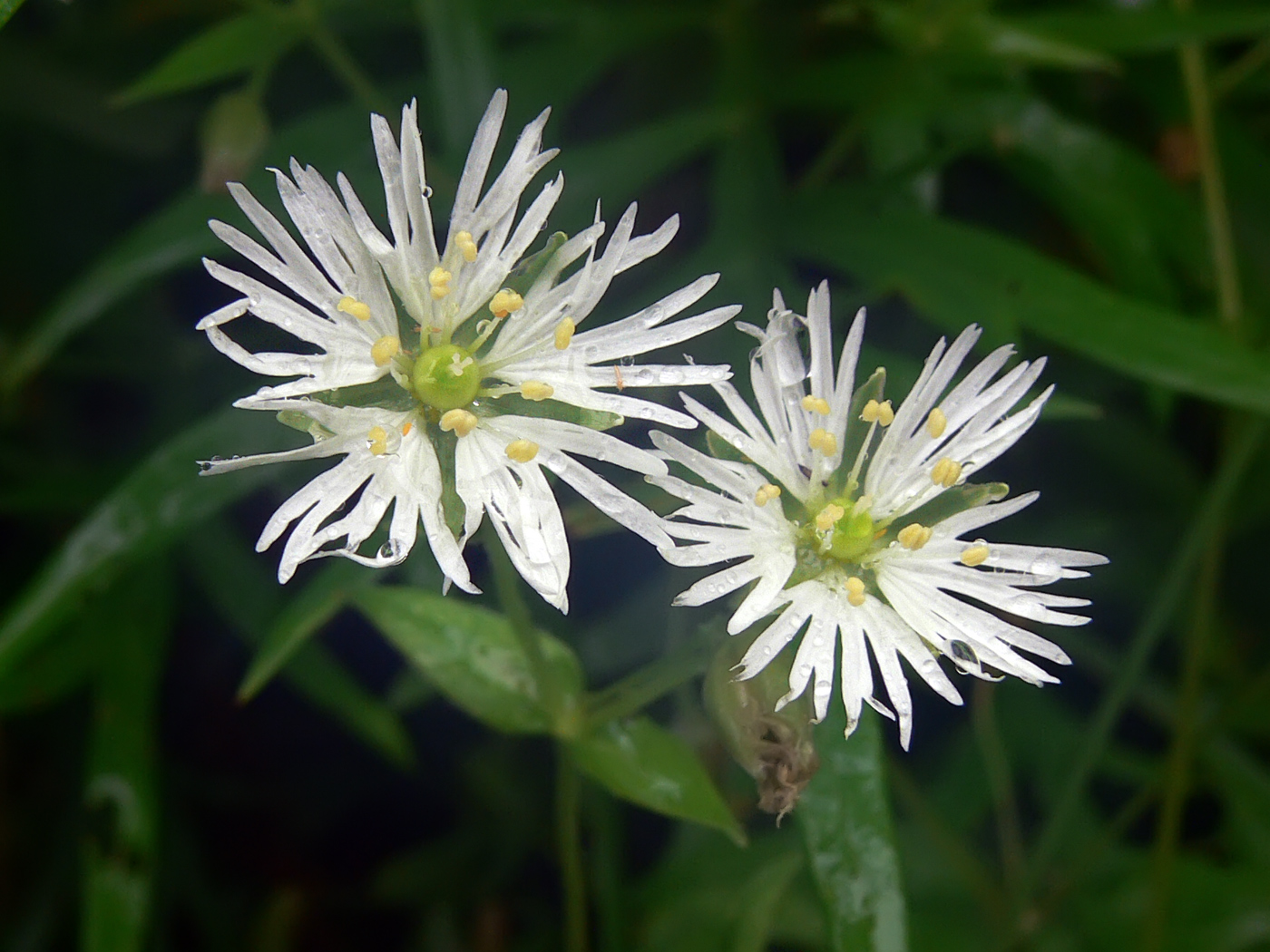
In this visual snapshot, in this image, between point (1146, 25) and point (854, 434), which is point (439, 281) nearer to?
point (854, 434)

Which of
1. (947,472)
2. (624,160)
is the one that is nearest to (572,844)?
(947,472)

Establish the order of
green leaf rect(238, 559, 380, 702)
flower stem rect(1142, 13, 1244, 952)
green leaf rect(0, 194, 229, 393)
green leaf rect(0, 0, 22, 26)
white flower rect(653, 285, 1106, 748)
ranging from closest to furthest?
1. green leaf rect(0, 0, 22, 26)
2. white flower rect(653, 285, 1106, 748)
3. green leaf rect(238, 559, 380, 702)
4. green leaf rect(0, 194, 229, 393)
5. flower stem rect(1142, 13, 1244, 952)

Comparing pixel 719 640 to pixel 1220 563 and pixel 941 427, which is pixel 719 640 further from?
pixel 1220 563

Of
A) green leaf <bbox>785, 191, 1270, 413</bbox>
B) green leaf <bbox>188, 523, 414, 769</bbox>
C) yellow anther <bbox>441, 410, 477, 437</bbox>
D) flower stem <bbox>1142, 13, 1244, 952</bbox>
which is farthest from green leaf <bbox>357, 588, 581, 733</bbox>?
flower stem <bbox>1142, 13, 1244, 952</bbox>

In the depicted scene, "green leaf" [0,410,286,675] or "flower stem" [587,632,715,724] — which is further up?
"green leaf" [0,410,286,675]

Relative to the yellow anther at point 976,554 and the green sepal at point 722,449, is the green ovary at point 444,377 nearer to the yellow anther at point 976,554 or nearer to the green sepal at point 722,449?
the green sepal at point 722,449

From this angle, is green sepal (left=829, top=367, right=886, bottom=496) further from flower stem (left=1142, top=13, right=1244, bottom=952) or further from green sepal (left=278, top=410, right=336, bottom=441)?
flower stem (left=1142, top=13, right=1244, bottom=952)

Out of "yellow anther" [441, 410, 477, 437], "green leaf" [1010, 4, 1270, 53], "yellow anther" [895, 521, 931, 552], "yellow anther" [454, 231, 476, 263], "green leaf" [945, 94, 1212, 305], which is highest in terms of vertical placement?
"green leaf" [1010, 4, 1270, 53]
